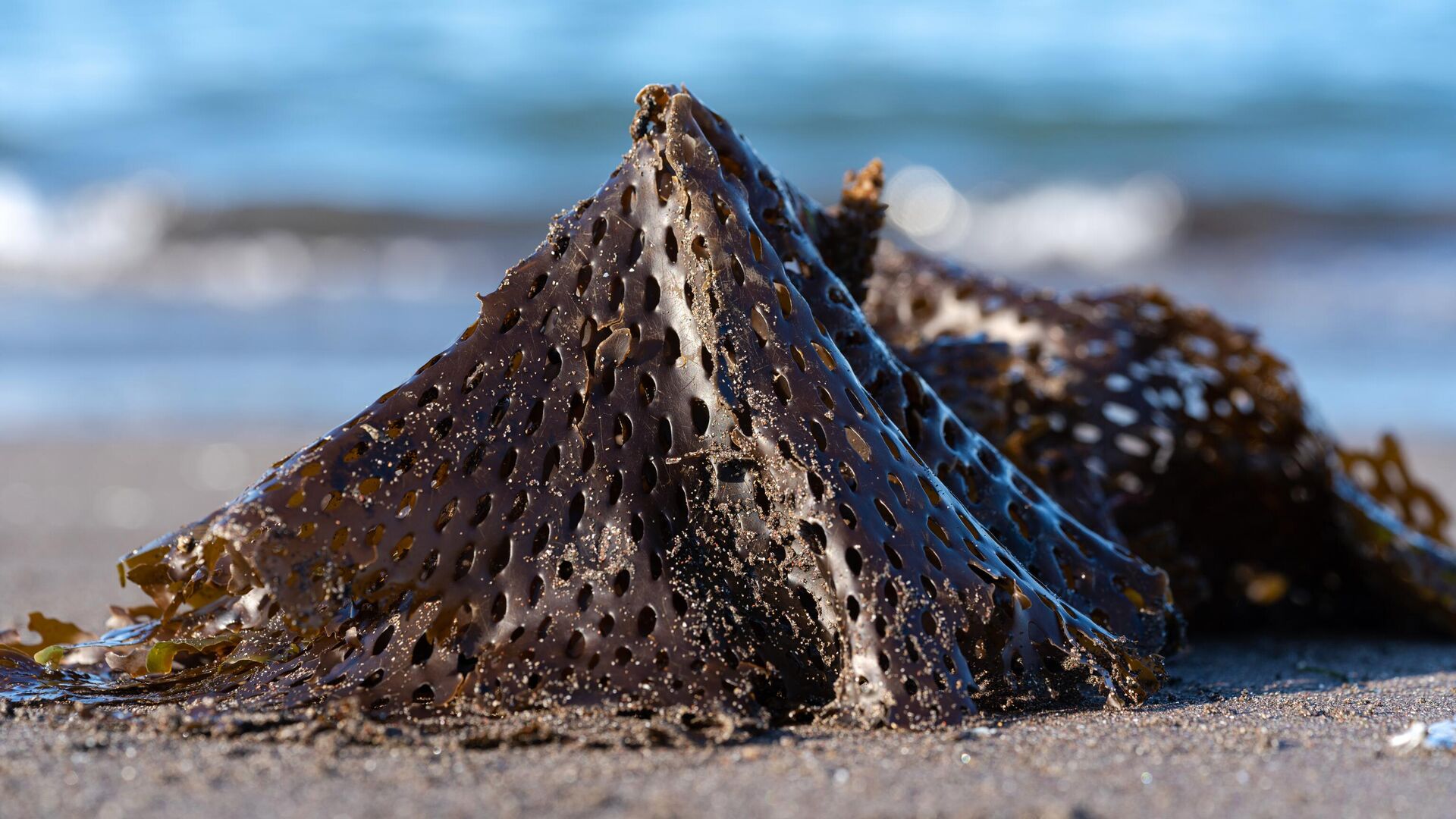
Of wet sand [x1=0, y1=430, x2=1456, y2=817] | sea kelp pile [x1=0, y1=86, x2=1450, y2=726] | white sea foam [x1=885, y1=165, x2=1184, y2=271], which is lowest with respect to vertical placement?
wet sand [x1=0, y1=430, x2=1456, y2=817]

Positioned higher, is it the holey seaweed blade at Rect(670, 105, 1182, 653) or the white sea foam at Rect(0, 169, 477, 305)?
the white sea foam at Rect(0, 169, 477, 305)

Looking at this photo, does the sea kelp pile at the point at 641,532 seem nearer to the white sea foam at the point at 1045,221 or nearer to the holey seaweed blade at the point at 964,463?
the holey seaweed blade at the point at 964,463

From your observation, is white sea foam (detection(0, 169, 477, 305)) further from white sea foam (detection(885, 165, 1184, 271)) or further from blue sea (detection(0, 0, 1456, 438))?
white sea foam (detection(885, 165, 1184, 271))

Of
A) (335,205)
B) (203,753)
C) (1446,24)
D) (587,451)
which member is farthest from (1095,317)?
(1446,24)

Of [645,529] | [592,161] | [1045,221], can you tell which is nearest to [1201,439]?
[645,529]

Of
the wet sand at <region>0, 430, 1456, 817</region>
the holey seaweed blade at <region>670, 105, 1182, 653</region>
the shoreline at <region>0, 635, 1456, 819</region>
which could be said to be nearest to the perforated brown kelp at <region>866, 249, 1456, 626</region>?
the holey seaweed blade at <region>670, 105, 1182, 653</region>

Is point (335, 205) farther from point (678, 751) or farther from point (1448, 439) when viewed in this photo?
point (678, 751)
